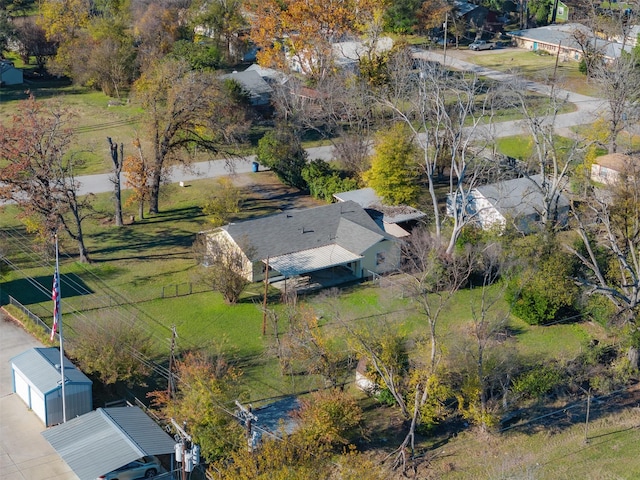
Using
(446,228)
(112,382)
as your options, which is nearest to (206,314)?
(112,382)

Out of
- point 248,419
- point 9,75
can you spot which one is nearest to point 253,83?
point 9,75

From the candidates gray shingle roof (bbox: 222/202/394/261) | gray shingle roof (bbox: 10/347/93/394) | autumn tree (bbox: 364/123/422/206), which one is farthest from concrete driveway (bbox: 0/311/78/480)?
autumn tree (bbox: 364/123/422/206)

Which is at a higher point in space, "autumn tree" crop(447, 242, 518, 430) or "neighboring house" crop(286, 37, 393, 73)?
"neighboring house" crop(286, 37, 393, 73)

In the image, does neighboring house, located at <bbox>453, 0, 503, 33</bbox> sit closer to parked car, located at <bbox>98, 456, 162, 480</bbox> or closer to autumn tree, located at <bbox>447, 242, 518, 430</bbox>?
autumn tree, located at <bbox>447, 242, 518, 430</bbox>

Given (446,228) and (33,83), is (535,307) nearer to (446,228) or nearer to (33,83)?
(446,228)

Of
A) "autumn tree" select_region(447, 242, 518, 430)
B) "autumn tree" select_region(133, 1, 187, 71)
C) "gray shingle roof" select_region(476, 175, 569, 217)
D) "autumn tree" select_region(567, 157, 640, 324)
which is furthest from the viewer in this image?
"autumn tree" select_region(133, 1, 187, 71)

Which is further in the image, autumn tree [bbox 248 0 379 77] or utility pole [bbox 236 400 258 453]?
autumn tree [bbox 248 0 379 77]
